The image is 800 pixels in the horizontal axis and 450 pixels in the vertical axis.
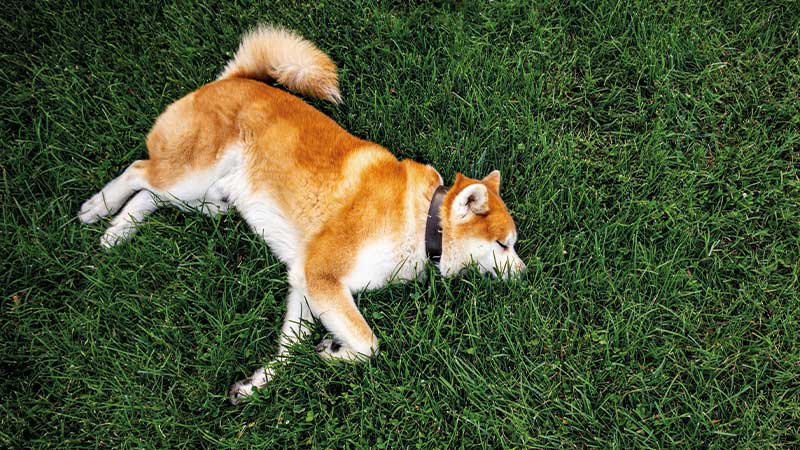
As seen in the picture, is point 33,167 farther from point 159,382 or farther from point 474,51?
point 474,51

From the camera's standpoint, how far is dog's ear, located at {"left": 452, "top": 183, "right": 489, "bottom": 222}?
303cm

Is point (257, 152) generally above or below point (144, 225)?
above

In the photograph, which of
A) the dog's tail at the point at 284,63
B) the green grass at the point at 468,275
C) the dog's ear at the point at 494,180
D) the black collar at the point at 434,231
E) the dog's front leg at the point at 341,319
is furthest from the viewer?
the dog's tail at the point at 284,63

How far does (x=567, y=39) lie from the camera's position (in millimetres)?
4219

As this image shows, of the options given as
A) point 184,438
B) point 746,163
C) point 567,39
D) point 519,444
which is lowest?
point 184,438

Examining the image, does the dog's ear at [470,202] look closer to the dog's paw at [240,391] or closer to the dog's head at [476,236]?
the dog's head at [476,236]

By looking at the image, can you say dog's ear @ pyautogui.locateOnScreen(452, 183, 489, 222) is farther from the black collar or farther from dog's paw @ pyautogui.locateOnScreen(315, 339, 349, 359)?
dog's paw @ pyautogui.locateOnScreen(315, 339, 349, 359)

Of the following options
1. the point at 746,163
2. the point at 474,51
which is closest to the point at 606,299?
the point at 746,163

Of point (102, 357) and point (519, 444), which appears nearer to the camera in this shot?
point (519, 444)

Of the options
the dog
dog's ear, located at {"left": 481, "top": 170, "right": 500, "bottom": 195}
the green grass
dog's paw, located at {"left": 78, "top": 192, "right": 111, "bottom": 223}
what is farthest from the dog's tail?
dog's ear, located at {"left": 481, "top": 170, "right": 500, "bottom": 195}

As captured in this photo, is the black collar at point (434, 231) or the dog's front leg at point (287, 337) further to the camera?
the black collar at point (434, 231)

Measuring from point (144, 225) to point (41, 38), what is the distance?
1938 mm

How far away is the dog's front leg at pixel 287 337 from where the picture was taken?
295 centimetres

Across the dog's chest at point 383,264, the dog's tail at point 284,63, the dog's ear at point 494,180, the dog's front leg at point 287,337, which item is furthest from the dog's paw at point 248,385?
the dog's tail at point 284,63
